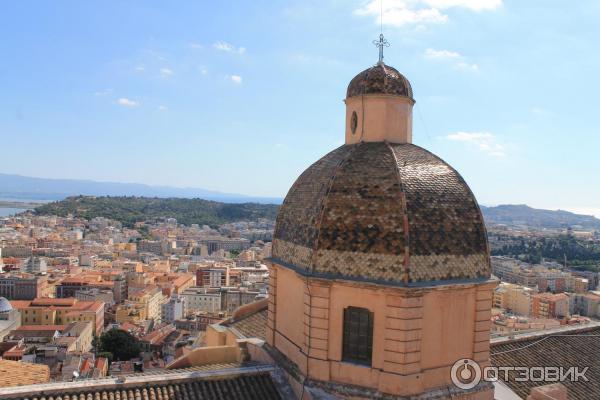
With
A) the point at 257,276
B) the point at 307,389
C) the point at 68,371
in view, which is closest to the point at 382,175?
the point at 307,389

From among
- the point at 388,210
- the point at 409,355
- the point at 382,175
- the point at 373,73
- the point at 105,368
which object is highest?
the point at 373,73

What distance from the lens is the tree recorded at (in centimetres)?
4965

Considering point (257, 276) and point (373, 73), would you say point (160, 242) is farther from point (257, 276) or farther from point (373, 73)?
point (373, 73)

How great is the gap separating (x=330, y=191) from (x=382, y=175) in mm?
1055

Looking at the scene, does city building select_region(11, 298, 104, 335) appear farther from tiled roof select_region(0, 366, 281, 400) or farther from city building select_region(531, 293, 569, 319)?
city building select_region(531, 293, 569, 319)

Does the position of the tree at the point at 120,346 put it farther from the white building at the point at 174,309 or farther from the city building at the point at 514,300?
the city building at the point at 514,300

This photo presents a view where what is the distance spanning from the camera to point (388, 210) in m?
9.93

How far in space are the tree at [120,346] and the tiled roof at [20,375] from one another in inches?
1274

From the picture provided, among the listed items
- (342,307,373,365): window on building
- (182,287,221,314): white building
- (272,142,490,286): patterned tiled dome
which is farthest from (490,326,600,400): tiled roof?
(182,287,221,314): white building

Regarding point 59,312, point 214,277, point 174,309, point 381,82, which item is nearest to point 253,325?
point 381,82

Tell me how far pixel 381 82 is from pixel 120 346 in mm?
45715

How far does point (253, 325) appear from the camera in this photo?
14.9 metres

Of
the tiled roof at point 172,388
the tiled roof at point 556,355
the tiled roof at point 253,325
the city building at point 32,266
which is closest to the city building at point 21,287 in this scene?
the city building at point 32,266

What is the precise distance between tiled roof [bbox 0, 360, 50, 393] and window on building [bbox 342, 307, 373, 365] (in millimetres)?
9001
